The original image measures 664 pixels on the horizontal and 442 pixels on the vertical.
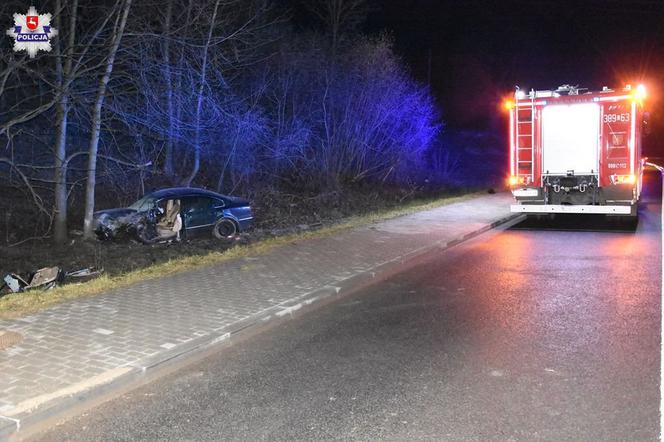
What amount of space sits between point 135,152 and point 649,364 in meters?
14.2

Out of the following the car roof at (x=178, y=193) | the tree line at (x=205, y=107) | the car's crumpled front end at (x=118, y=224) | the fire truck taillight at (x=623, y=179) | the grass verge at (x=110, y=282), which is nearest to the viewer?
the grass verge at (x=110, y=282)

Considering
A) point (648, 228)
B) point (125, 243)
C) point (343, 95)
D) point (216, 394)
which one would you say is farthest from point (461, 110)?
point (216, 394)

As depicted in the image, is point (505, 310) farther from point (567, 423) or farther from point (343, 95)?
point (343, 95)

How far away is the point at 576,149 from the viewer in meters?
14.6

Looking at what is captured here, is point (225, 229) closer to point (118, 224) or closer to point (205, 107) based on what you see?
point (118, 224)

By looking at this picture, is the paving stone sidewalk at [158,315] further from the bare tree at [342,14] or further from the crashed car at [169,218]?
the bare tree at [342,14]

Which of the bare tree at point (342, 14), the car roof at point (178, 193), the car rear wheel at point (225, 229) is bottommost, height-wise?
the car rear wheel at point (225, 229)

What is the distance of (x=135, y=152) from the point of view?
16.3 meters

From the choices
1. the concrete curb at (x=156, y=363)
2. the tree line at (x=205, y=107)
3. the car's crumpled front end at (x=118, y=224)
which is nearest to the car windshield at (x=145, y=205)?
the car's crumpled front end at (x=118, y=224)

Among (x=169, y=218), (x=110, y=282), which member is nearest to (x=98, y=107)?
(x=169, y=218)

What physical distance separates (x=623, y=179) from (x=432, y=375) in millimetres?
11166

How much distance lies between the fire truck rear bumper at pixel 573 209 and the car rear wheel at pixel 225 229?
24.0 feet
